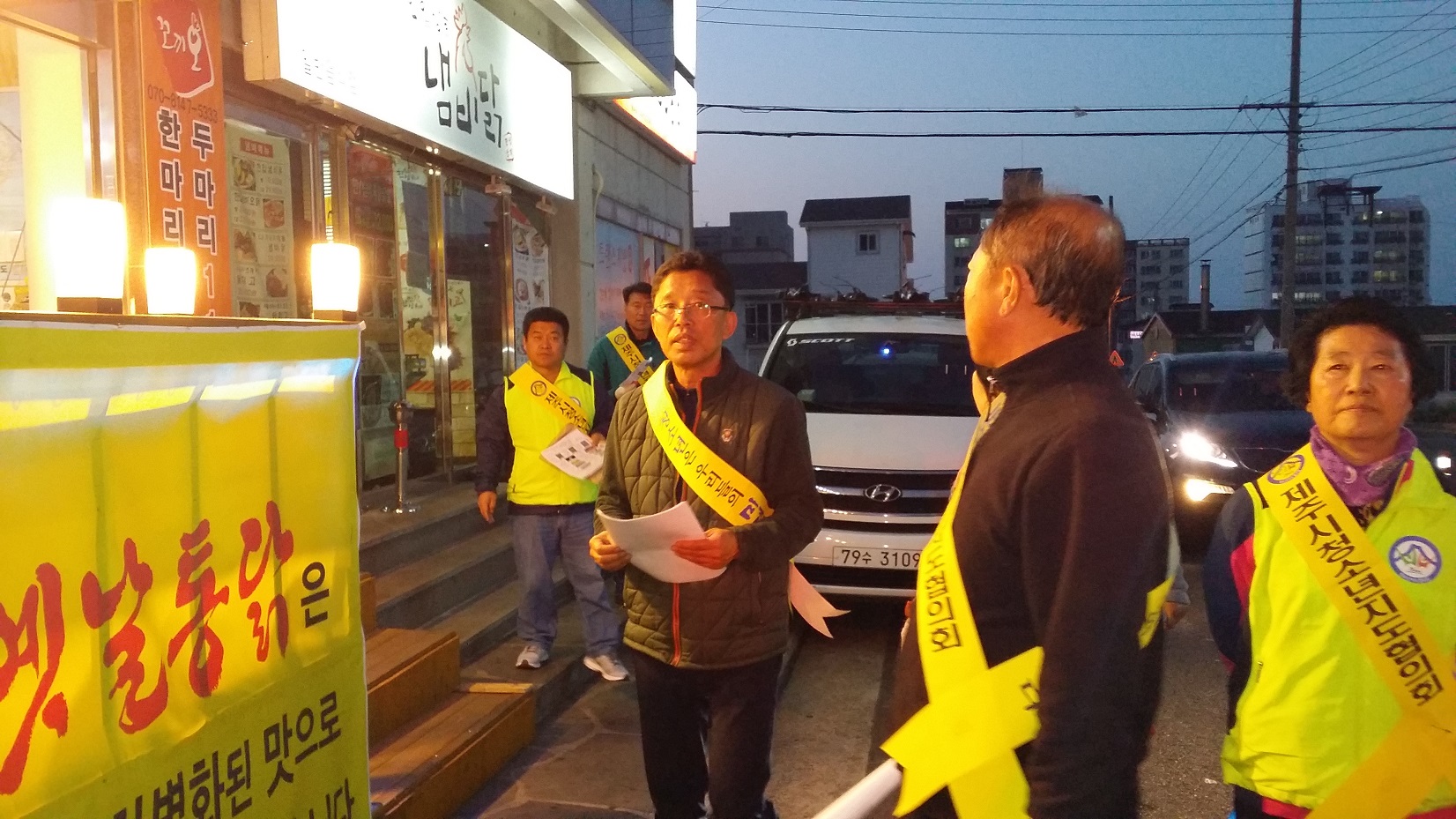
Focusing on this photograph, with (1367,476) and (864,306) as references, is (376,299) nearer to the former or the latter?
(864,306)

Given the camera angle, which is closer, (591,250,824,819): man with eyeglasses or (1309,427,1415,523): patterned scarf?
(1309,427,1415,523): patterned scarf

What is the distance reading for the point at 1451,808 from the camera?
1.89 meters

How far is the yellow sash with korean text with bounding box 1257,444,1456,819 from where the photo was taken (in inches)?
73.0

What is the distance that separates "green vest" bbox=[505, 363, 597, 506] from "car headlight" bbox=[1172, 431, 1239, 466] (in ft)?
17.4

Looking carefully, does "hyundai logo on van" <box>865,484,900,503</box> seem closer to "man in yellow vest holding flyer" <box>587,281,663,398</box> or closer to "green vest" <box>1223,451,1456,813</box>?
"man in yellow vest holding flyer" <box>587,281,663,398</box>

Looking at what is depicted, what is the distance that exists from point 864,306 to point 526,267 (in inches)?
147

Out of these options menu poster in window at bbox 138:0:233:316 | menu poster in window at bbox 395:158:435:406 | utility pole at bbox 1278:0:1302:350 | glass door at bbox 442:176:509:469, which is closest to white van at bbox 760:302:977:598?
glass door at bbox 442:176:509:469

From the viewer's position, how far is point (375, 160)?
7.12m

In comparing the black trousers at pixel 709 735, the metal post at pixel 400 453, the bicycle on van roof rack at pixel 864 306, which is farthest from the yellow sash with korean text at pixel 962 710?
the bicycle on van roof rack at pixel 864 306

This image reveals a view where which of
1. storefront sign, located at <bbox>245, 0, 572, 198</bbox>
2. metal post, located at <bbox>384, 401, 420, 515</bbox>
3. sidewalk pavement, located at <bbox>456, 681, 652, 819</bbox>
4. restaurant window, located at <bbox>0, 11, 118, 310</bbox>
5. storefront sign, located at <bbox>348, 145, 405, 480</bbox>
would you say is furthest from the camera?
storefront sign, located at <bbox>348, 145, 405, 480</bbox>

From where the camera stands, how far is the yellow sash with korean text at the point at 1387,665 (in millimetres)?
1855

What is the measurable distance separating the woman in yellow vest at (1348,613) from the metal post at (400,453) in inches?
209

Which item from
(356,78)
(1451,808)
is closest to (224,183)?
(356,78)

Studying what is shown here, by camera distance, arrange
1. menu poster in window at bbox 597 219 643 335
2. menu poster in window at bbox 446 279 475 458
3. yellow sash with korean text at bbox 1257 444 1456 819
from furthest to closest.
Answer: menu poster in window at bbox 597 219 643 335
menu poster in window at bbox 446 279 475 458
yellow sash with korean text at bbox 1257 444 1456 819
